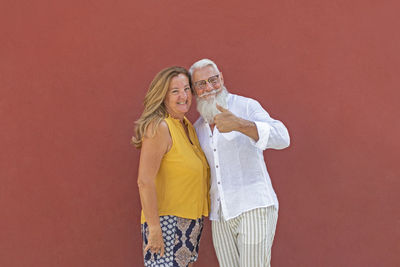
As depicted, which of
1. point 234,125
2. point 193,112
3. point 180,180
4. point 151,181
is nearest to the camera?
point 234,125

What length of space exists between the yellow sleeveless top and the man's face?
0.91 ft

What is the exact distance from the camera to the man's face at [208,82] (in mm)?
3061

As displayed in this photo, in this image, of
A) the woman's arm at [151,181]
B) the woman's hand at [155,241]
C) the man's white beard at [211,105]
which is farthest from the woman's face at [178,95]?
the woman's hand at [155,241]

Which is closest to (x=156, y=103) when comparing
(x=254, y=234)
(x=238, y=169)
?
(x=238, y=169)

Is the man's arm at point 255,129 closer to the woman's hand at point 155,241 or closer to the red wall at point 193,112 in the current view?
the woman's hand at point 155,241

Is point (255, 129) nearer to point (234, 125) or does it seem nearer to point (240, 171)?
point (234, 125)

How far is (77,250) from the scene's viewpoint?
365 cm

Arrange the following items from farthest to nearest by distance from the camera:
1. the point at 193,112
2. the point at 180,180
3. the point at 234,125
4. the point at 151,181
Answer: the point at 193,112 < the point at 180,180 < the point at 151,181 < the point at 234,125

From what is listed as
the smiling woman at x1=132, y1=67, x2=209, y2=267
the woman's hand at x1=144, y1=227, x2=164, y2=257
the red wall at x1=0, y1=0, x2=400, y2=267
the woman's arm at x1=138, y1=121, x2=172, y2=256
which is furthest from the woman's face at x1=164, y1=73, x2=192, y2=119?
the woman's hand at x1=144, y1=227, x2=164, y2=257

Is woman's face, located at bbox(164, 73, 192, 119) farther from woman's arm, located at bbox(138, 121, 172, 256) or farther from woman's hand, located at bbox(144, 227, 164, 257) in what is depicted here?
woman's hand, located at bbox(144, 227, 164, 257)

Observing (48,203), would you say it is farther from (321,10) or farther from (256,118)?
(321,10)

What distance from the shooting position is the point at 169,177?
3.00 meters

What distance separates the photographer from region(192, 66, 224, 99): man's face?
120 inches

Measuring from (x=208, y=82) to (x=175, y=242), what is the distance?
1066mm
